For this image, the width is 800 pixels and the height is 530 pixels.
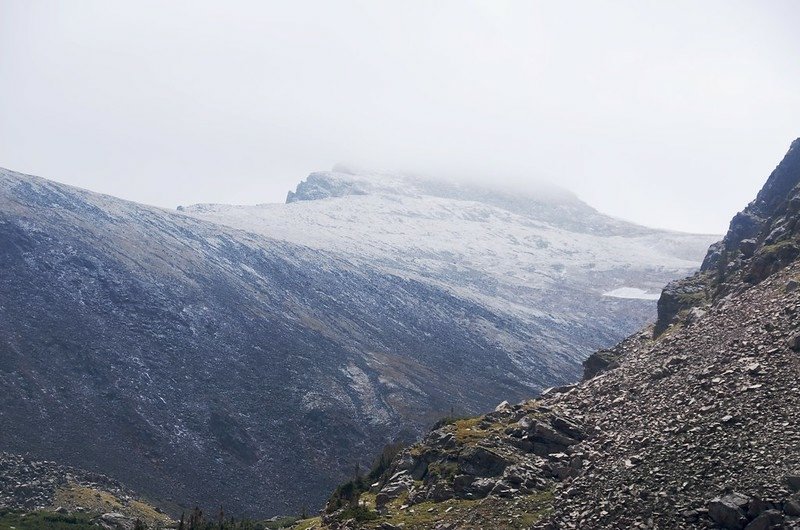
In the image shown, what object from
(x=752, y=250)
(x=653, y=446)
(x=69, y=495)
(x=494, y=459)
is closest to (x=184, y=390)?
(x=69, y=495)

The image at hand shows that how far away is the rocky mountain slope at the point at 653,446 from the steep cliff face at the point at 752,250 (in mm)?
389

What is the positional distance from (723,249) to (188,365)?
112 meters

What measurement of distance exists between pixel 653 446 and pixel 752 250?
34704mm

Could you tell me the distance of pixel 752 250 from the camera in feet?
243

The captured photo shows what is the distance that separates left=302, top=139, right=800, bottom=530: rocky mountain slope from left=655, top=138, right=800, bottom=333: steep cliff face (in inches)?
15.3

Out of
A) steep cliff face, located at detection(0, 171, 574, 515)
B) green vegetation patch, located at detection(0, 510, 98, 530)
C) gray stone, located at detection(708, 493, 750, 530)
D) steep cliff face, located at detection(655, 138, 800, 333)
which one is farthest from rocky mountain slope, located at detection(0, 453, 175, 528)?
gray stone, located at detection(708, 493, 750, 530)

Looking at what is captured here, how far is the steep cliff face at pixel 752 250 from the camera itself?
64.2 metres

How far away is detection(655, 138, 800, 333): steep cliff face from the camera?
211ft

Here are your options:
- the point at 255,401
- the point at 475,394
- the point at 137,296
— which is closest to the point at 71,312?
the point at 137,296

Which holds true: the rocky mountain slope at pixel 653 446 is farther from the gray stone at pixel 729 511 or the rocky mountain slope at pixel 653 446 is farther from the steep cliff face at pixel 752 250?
the steep cliff face at pixel 752 250

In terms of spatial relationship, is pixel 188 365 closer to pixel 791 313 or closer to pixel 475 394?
pixel 475 394

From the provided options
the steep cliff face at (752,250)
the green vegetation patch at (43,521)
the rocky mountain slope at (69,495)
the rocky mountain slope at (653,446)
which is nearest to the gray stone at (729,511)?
the rocky mountain slope at (653,446)

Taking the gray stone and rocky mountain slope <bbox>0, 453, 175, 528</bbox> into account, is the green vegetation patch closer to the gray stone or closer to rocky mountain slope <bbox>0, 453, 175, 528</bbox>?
rocky mountain slope <bbox>0, 453, 175, 528</bbox>

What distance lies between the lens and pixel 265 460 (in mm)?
149375
